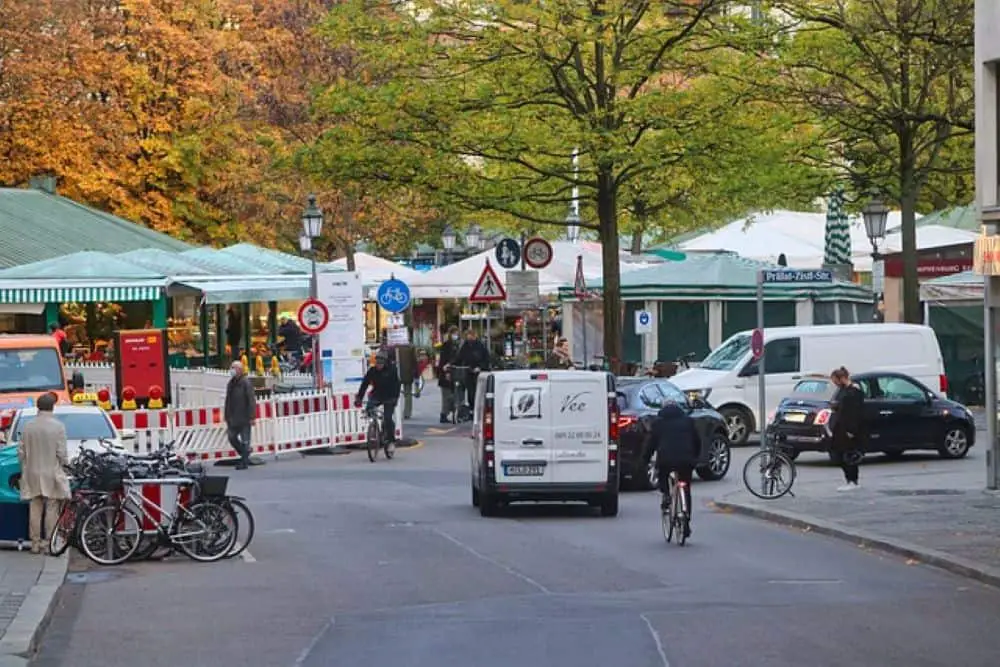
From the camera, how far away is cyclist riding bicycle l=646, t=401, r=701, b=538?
63.6 ft

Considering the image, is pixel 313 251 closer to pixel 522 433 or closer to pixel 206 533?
pixel 522 433

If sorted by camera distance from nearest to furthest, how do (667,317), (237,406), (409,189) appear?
1. (237,406)
2. (409,189)
3. (667,317)

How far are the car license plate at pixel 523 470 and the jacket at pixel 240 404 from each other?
350 inches

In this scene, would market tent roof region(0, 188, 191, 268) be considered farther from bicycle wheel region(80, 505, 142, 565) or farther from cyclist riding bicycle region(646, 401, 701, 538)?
cyclist riding bicycle region(646, 401, 701, 538)

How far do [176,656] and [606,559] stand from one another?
6.51 meters

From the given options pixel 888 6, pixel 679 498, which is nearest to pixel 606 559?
pixel 679 498

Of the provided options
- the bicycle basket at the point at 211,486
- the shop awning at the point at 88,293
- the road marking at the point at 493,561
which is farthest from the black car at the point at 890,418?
the shop awning at the point at 88,293

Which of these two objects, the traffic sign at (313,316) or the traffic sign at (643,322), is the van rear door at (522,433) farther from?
the traffic sign at (643,322)

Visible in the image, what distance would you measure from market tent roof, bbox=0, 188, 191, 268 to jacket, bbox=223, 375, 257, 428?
14222 millimetres

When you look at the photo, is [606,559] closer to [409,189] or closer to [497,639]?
[497,639]

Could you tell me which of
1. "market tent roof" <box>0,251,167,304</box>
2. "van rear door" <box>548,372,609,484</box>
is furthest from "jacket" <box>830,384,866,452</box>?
"market tent roof" <box>0,251,167,304</box>

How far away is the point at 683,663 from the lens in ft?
38.0

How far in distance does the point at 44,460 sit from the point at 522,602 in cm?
579

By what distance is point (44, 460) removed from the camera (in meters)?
18.2
